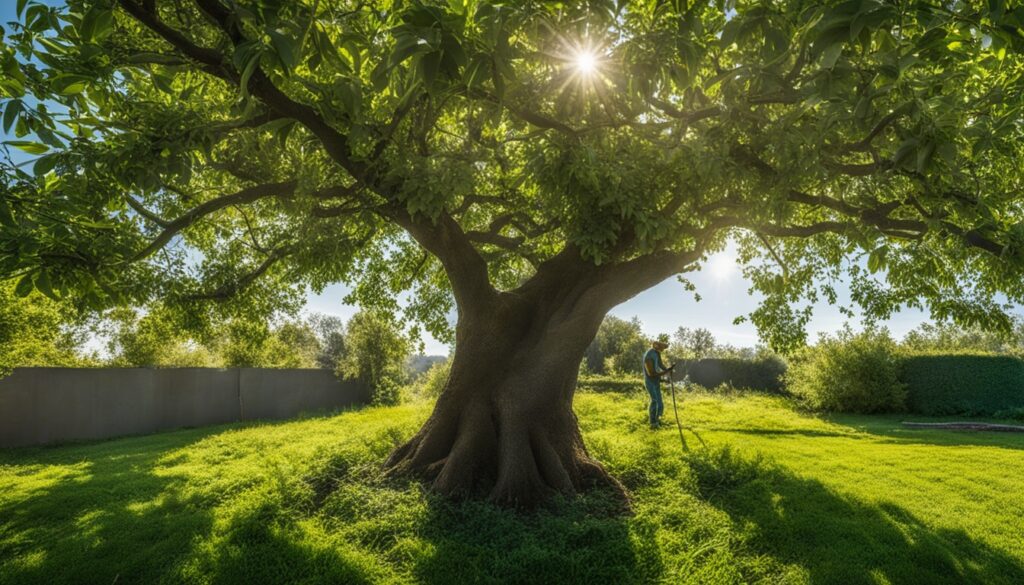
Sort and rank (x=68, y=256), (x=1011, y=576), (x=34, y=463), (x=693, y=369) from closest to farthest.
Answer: (x=68, y=256) < (x=1011, y=576) < (x=34, y=463) < (x=693, y=369)

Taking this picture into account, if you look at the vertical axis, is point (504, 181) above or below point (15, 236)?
above

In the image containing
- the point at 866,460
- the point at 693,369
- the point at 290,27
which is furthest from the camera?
the point at 693,369

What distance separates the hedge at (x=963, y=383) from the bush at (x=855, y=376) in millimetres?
594

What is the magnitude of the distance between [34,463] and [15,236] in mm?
9673

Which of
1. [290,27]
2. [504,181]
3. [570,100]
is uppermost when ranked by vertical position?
[504,181]

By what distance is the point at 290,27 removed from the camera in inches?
70.5

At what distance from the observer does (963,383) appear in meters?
16.6

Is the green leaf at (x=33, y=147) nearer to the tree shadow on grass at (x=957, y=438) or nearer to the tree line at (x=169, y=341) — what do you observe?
the tree line at (x=169, y=341)

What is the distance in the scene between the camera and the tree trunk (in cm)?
557

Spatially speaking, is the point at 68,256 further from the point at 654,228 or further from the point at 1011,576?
the point at 1011,576

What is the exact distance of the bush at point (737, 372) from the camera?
2538 cm

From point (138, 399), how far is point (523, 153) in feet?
51.4

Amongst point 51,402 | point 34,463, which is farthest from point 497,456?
point 51,402

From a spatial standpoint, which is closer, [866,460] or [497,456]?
[497,456]
